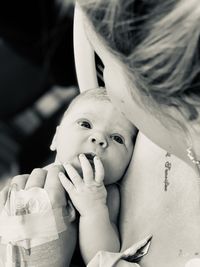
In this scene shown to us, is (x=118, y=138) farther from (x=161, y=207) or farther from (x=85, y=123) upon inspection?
(x=161, y=207)

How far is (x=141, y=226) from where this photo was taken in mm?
855

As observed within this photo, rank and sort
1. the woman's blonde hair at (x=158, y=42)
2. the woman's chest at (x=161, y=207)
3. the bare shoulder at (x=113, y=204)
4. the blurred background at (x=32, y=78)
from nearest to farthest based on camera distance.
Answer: the woman's blonde hair at (x=158, y=42) < the woman's chest at (x=161, y=207) < the bare shoulder at (x=113, y=204) < the blurred background at (x=32, y=78)

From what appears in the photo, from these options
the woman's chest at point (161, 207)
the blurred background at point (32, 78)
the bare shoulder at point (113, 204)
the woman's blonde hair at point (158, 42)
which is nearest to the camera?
the woman's blonde hair at point (158, 42)

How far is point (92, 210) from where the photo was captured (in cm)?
87

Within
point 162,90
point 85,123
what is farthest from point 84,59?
point 162,90

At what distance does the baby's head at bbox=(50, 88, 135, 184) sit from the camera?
3.04ft

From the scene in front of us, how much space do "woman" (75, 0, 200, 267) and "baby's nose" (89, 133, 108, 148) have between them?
14cm

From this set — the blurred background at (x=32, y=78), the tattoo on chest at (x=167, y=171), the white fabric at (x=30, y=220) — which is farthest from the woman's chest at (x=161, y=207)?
the blurred background at (x=32, y=78)

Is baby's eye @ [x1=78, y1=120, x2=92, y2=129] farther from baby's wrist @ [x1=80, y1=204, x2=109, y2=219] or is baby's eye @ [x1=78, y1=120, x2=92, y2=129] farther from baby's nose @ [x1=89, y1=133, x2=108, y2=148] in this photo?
baby's wrist @ [x1=80, y1=204, x2=109, y2=219]

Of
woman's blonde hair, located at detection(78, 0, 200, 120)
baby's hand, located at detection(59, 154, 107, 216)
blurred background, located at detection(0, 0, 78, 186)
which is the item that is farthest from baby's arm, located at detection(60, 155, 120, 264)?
blurred background, located at detection(0, 0, 78, 186)

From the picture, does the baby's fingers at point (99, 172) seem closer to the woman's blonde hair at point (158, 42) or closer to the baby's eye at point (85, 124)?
the baby's eye at point (85, 124)

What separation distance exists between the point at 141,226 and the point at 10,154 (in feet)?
3.08

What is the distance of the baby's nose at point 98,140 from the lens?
3.06 ft

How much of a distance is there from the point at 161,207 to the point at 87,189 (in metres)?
0.11
